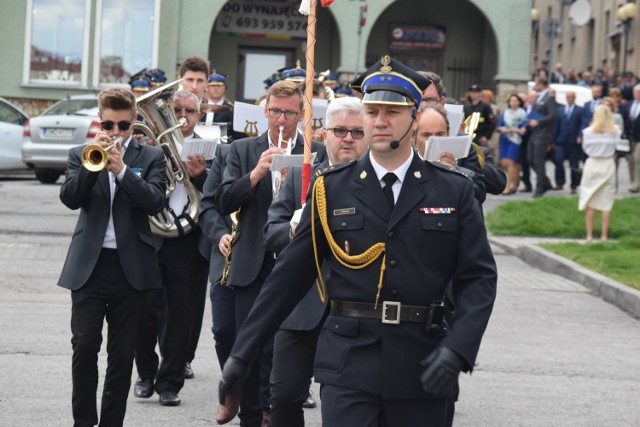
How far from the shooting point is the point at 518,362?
1045 cm

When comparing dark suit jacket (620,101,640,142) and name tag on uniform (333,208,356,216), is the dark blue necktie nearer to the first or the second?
Result: name tag on uniform (333,208,356,216)

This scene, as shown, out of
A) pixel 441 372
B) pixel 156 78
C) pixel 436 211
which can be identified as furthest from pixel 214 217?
pixel 156 78

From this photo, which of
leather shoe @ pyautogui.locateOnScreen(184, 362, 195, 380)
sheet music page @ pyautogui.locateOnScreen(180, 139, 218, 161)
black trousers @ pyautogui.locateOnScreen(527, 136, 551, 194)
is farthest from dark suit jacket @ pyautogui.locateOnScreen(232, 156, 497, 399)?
black trousers @ pyautogui.locateOnScreen(527, 136, 551, 194)

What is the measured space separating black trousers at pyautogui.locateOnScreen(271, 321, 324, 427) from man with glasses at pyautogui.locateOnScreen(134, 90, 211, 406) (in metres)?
2.08

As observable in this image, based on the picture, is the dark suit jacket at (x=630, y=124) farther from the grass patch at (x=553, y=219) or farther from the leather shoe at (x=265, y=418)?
the leather shoe at (x=265, y=418)

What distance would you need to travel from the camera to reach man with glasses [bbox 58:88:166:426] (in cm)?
703

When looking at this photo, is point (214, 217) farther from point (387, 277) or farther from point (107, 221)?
point (387, 277)

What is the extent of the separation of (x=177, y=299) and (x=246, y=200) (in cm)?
128

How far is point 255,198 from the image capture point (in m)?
7.71

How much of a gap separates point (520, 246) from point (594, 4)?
3254cm

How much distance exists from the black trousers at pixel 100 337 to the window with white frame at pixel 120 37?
2607 cm

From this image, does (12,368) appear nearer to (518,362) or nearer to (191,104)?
(191,104)

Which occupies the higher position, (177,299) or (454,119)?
(454,119)

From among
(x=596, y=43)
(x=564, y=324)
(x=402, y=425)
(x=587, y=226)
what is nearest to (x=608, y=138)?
(x=587, y=226)
